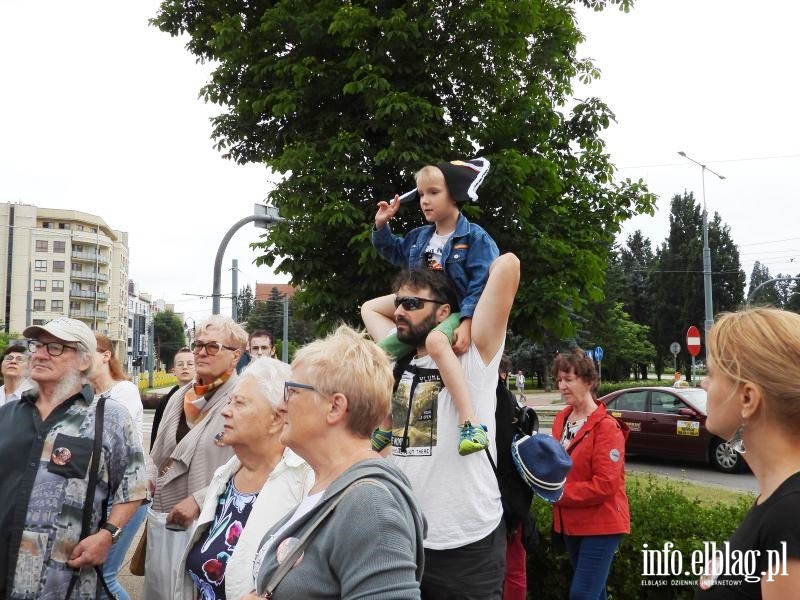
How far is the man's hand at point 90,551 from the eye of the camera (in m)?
3.36

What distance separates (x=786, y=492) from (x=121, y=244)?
130m

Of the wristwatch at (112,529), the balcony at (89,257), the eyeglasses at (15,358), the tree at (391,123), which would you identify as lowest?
the wristwatch at (112,529)

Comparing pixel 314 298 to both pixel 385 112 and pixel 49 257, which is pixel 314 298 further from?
pixel 49 257

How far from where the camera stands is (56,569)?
3346 mm

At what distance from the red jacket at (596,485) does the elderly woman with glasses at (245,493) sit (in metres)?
1.94

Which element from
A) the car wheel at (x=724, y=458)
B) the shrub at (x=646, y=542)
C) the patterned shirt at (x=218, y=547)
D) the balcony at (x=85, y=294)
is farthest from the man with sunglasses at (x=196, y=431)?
the balcony at (x=85, y=294)

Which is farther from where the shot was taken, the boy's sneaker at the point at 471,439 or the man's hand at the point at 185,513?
the man's hand at the point at 185,513

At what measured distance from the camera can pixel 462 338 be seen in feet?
8.97

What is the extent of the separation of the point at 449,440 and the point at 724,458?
41.9 feet

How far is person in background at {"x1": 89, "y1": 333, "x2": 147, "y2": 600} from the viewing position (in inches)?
180

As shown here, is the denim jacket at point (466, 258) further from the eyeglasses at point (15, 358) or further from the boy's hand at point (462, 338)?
the eyeglasses at point (15, 358)

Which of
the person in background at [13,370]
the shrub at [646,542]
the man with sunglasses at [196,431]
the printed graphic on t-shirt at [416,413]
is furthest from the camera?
the person in background at [13,370]

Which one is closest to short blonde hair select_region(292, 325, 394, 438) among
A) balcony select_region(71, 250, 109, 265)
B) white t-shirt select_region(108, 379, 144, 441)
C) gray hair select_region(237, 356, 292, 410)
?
gray hair select_region(237, 356, 292, 410)

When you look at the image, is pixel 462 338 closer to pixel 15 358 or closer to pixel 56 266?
pixel 15 358
